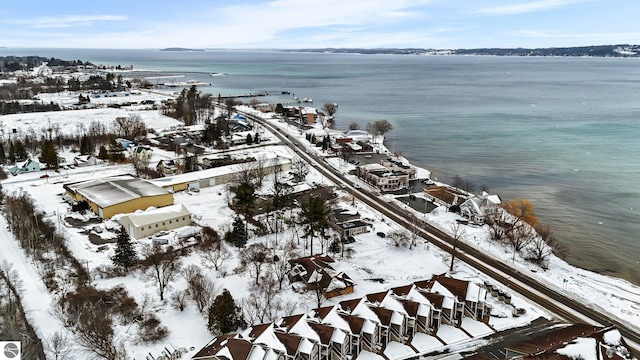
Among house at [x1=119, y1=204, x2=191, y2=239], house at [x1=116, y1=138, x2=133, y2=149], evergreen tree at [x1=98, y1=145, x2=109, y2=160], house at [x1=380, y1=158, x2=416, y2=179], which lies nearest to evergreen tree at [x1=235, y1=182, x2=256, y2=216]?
house at [x1=119, y1=204, x2=191, y2=239]

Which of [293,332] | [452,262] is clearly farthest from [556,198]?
[293,332]

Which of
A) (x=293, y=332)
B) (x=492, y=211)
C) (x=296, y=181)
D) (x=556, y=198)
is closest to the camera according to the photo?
(x=293, y=332)

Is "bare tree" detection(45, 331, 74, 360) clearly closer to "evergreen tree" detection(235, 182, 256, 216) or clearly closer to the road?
"evergreen tree" detection(235, 182, 256, 216)

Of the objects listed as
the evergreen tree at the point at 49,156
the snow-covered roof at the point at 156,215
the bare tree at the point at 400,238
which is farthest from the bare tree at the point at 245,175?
the evergreen tree at the point at 49,156

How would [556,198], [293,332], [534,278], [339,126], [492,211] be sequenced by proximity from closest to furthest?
[293,332], [534,278], [492,211], [556,198], [339,126]

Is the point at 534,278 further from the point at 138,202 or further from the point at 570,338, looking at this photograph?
the point at 138,202

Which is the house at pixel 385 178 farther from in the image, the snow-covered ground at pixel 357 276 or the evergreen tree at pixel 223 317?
the evergreen tree at pixel 223 317
